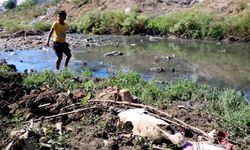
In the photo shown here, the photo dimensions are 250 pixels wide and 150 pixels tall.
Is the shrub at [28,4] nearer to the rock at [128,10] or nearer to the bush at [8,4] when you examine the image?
the bush at [8,4]

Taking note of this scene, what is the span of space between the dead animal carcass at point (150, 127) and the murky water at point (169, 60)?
6.66 metres

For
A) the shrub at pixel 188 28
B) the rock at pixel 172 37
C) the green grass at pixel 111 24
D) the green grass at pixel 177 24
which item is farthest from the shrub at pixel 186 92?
the green grass at pixel 111 24

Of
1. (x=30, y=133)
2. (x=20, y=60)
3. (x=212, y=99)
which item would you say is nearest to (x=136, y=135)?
(x=30, y=133)

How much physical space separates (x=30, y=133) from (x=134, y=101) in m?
2.61

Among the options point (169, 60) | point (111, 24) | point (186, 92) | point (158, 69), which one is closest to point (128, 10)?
point (111, 24)

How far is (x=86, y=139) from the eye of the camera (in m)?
7.39

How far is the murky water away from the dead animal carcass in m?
6.66

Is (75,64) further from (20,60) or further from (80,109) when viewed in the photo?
(80,109)

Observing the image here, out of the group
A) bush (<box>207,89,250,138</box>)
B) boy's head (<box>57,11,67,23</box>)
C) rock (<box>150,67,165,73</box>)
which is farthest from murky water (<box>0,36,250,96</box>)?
bush (<box>207,89,250,138</box>)

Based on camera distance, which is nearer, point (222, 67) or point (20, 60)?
point (222, 67)

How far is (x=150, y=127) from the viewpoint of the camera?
7109mm

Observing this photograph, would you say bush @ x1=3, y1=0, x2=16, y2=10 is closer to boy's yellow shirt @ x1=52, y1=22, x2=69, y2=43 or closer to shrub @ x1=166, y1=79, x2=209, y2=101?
boy's yellow shirt @ x1=52, y1=22, x2=69, y2=43

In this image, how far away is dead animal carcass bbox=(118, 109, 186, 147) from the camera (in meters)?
6.89

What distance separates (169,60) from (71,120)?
1235 cm
